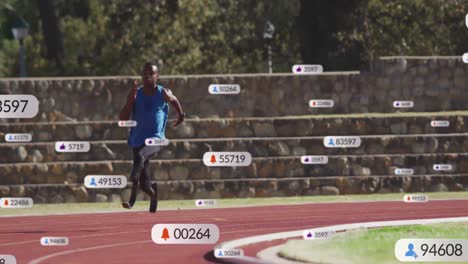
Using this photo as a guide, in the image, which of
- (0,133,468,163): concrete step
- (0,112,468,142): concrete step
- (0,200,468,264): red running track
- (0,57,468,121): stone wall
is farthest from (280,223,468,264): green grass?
(0,57,468,121): stone wall

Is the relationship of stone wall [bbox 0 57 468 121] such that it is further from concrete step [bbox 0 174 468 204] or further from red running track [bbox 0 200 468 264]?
red running track [bbox 0 200 468 264]

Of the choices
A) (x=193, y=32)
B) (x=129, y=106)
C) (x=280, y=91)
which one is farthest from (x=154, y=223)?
(x=193, y=32)

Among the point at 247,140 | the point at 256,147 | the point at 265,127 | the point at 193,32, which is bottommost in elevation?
the point at 256,147

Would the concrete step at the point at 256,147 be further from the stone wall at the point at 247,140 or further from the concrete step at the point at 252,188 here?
the concrete step at the point at 252,188

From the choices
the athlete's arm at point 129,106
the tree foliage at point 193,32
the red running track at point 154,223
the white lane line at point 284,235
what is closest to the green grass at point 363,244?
the white lane line at point 284,235

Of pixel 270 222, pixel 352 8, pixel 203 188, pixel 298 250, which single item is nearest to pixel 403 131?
pixel 203 188

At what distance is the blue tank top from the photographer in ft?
68.4

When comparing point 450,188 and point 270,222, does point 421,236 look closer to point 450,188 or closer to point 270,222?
point 270,222

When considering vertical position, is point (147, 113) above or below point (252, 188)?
above

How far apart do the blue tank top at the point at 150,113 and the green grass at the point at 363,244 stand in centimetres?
348

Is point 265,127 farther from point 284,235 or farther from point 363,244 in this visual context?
point 363,244

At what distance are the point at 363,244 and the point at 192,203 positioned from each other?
11873mm

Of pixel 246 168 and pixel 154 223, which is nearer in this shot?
pixel 154 223

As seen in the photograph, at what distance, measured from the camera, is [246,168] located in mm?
29984
